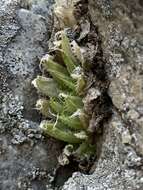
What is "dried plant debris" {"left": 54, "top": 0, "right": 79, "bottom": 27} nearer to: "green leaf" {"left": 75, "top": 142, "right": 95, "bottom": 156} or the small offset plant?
the small offset plant

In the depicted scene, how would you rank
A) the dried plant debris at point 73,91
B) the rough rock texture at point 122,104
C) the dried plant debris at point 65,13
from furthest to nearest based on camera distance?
the dried plant debris at point 65,13
the dried plant debris at point 73,91
the rough rock texture at point 122,104

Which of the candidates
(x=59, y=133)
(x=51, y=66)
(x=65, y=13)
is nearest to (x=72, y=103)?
(x=59, y=133)

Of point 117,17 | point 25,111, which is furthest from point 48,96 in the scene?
point 117,17

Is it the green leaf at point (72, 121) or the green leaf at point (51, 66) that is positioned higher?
the green leaf at point (51, 66)

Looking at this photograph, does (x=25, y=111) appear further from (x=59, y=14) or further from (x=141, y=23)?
(x=141, y=23)

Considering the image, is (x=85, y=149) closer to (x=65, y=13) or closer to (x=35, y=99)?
(x=35, y=99)

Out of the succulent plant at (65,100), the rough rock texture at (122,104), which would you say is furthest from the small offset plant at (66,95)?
the rough rock texture at (122,104)

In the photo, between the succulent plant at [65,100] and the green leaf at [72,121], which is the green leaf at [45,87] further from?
the green leaf at [72,121]

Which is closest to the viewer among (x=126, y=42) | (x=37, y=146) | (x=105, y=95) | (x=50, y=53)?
(x=126, y=42)
